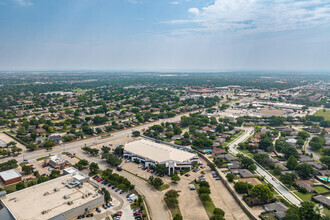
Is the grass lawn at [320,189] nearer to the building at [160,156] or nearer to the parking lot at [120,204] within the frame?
the building at [160,156]

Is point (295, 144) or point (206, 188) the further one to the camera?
point (295, 144)

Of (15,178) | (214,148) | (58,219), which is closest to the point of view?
(58,219)

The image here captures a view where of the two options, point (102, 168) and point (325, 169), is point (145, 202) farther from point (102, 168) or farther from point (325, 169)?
point (325, 169)

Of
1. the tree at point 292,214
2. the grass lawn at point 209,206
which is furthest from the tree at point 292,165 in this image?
the grass lawn at point 209,206

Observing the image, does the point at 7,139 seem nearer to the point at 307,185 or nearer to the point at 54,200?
the point at 54,200

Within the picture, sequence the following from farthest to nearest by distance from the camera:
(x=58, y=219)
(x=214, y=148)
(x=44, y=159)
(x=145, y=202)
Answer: (x=214, y=148) → (x=44, y=159) → (x=145, y=202) → (x=58, y=219)

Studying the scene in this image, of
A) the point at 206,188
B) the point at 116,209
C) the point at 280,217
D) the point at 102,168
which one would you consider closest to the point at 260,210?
the point at 280,217
